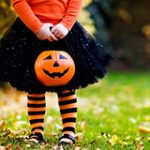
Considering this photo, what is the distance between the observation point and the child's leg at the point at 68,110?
4359 millimetres

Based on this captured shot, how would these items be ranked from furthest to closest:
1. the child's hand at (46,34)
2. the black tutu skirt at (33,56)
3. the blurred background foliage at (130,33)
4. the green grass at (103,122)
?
the blurred background foliage at (130,33) < the green grass at (103,122) < the black tutu skirt at (33,56) < the child's hand at (46,34)

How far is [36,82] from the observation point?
4148 mm

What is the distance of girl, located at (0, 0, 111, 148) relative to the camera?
13.6ft

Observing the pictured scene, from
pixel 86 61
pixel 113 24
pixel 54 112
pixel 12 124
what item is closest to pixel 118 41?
pixel 113 24

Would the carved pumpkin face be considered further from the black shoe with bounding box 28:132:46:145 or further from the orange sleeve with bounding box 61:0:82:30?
the black shoe with bounding box 28:132:46:145

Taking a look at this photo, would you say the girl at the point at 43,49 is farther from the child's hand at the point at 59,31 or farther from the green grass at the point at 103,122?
the green grass at the point at 103,122

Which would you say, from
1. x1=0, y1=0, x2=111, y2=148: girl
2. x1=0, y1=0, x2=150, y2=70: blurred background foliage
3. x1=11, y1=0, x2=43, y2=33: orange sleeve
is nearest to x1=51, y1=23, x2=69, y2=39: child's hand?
x1=0, y1=0, x2=111, y2=148: girl

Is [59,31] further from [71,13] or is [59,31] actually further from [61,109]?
[61,109]

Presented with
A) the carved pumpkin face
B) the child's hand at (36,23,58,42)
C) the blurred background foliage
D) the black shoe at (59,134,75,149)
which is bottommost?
the black shoe at (59,134,75,149)

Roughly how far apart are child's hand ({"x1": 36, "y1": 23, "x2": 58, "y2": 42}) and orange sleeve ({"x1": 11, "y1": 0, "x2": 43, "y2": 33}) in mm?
29

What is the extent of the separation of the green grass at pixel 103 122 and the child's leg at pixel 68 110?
0.12m

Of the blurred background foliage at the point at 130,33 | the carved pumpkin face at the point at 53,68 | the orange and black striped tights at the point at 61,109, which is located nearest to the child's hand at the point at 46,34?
the carved pumpkin face at the point at 53,68

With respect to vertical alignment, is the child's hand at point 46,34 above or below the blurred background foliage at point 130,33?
below

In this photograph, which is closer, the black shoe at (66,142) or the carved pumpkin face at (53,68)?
the carved pumpkin face at (53,68)
